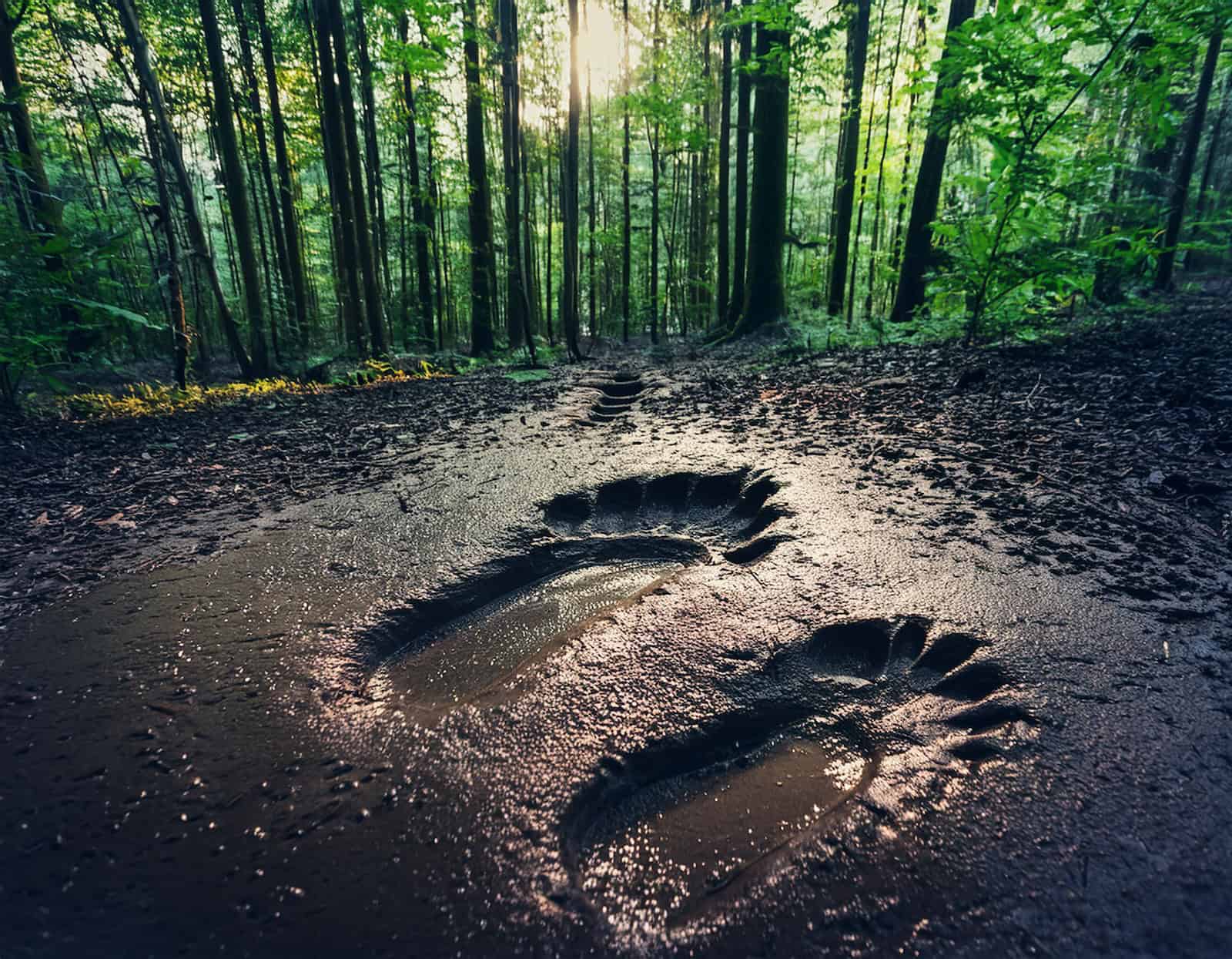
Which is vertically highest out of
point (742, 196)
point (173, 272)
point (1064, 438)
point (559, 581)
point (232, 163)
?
point (742, 196)

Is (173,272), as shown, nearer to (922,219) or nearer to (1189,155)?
(922,219)

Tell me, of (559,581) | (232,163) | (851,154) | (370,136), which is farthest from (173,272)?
(851,154)

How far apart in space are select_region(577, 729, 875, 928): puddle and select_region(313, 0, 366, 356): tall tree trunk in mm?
10483

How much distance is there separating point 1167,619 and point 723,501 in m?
1.85

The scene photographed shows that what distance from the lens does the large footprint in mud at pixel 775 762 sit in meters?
1.13

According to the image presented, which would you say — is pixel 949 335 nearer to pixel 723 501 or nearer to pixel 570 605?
pixel 723 501

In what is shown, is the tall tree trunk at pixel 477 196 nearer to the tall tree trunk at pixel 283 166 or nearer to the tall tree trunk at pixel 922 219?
the tall tree trunk at pixel 283 166

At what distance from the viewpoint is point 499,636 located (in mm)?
2072

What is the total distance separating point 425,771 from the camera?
4.39 feet

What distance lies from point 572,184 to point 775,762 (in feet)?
30.8

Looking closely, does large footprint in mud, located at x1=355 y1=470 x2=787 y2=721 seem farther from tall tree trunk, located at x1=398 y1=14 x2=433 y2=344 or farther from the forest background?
tall tree trunk, located at x1=398 y1=14 x2=433 y2=344

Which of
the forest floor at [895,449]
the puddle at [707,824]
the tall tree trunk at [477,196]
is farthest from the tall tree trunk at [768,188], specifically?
the puddle at [707,824]

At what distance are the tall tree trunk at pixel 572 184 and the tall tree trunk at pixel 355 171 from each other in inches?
134

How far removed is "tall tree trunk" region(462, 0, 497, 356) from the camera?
9414 millimetres
